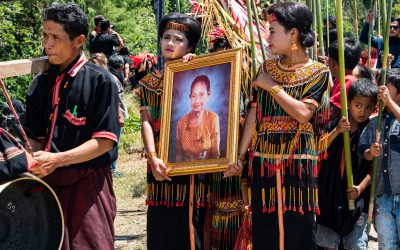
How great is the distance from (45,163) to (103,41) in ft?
22.9

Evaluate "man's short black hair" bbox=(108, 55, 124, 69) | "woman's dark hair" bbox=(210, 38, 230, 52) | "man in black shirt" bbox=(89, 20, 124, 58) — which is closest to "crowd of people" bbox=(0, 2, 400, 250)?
"woman's dark hair" bbox=(210, 38, 230, 52)

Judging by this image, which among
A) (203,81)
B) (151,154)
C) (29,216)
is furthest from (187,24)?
(29,216)

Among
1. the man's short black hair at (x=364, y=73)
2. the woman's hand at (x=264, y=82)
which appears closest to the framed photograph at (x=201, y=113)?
the woman's hand at (x=264, y=82)

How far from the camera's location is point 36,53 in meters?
11.3

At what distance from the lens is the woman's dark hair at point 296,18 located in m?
3.71

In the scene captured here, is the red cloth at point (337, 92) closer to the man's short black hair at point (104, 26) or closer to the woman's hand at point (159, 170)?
the woman's hand at point (159, 170)

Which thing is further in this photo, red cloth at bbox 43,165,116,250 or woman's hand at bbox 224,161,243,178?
woman's hand at bbox 224,161,243,178

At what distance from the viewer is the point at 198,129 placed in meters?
3.92

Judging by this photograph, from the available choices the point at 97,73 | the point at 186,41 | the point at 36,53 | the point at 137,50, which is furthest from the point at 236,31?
the point at 137,50

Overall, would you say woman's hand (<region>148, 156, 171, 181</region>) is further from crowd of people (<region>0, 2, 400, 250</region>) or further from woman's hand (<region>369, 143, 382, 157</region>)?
woman's hand (<region>369, 143, 382, 157</region>)

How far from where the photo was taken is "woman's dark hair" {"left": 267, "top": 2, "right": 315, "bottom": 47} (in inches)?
146

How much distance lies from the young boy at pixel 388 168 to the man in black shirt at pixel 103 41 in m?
6.31

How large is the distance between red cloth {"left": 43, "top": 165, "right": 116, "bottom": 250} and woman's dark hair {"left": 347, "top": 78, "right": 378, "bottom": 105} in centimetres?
171

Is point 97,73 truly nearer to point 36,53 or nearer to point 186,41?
point 186,41
